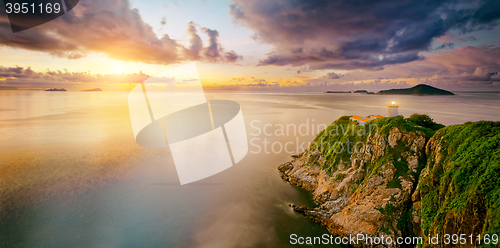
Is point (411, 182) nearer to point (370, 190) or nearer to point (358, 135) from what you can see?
point (370, 190)

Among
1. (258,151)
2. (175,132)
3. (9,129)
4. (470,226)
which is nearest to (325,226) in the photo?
(470,226)

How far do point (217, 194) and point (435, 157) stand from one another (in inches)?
721

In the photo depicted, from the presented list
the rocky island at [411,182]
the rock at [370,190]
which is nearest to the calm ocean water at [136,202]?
the rock at [370,190]

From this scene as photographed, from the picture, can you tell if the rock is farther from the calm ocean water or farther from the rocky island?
the calm ocean water

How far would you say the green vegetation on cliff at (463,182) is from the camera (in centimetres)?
841

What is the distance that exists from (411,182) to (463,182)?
3478mm

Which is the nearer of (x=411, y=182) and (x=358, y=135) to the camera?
(x=411, y=182)

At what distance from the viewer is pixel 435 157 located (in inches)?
486

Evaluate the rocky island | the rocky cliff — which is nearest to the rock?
the rocky island

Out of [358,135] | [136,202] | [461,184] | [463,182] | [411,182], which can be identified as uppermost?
[358,135]

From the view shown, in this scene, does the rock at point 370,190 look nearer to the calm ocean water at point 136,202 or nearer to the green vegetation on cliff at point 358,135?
the green vegetation on cliff at point 358,135

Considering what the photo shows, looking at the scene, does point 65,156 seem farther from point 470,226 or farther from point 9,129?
point 470,226

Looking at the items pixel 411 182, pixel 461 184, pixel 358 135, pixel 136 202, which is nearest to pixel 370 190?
pixel 411 182

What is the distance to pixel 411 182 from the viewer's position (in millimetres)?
12961
